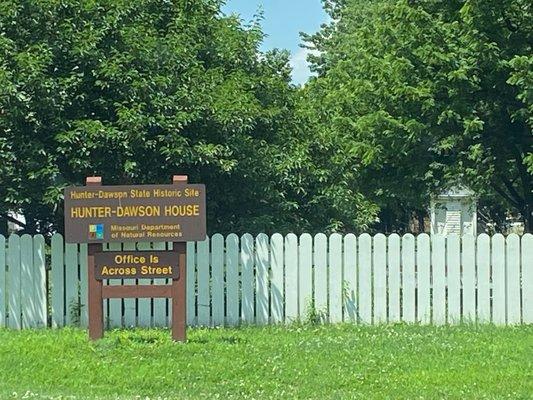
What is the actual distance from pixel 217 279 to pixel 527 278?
427 centimetres

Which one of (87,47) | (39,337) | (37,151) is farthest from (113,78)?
(39,337)

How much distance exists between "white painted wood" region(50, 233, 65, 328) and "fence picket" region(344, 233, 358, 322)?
12.6 feet

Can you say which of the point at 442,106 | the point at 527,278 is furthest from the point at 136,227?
the point at 442,106

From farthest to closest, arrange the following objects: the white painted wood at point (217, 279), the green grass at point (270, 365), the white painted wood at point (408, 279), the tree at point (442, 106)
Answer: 1. the tree at point (442, 106)
2. the white painted wood at point (408, 279)
3. the white painted wood at point (217, 279)
4. the green grass at point (270, 365)

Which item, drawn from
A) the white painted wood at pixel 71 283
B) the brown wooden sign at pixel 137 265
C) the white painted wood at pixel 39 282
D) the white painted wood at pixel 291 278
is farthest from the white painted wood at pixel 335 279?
the white painted wood at pixel 39 282

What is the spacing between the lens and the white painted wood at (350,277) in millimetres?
11305

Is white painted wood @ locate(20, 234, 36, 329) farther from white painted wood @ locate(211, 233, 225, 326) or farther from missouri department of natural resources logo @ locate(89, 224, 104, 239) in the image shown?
white painted wood @ locate(211, 233, 225, 326)

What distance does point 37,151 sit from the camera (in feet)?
36.2

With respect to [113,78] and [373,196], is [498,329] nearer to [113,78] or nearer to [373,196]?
[113,78]

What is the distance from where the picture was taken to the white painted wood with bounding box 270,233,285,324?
1138 cm

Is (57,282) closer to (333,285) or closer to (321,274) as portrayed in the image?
(321,274)

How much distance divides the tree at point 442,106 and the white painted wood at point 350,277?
12.1 ft

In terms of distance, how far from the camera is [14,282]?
11.2 meters

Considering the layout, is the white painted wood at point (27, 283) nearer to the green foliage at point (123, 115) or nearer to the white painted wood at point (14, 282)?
the white painted wood at point (14, 282)
